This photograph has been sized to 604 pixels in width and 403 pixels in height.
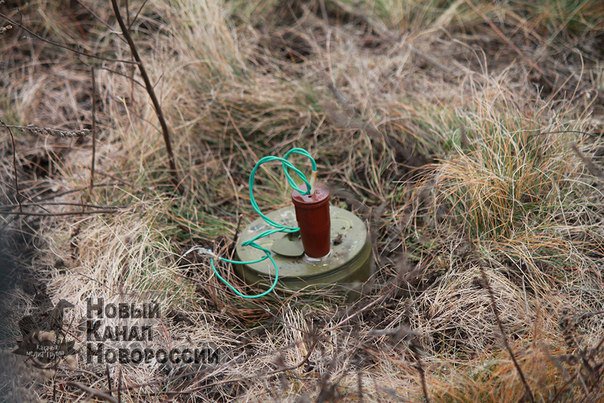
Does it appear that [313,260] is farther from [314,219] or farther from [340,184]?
[340,184]

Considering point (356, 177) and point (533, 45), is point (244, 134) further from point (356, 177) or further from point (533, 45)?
point (533, 45)

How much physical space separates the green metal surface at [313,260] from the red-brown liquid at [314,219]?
74 mm

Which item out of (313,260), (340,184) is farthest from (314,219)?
(340,184)

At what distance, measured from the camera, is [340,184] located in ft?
11.5

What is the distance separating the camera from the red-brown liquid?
102 inches

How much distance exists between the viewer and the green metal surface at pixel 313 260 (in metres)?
2.71

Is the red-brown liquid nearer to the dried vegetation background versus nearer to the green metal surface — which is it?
the green metal surface

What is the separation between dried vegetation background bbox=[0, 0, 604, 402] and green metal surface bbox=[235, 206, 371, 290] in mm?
90

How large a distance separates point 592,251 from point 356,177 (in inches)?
47.6

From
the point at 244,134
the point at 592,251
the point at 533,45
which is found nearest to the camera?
the point at 592,251

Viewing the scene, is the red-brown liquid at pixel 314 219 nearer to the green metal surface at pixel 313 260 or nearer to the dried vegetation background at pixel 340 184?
the green metal surface at pixel 313 260

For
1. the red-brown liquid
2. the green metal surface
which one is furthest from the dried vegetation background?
the red-brown liquid

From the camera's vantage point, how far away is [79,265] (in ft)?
10.0

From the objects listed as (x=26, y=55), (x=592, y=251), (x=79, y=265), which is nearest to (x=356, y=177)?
(x=592, y=251)
